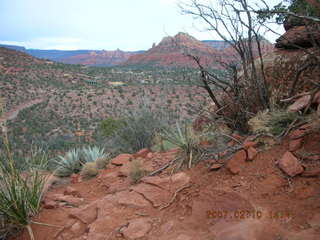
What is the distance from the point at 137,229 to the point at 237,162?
1.34 metres

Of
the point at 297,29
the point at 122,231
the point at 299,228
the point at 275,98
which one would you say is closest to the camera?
the point at 299,228

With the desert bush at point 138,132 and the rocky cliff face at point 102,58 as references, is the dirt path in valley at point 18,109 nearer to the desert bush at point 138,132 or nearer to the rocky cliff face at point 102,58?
the desert bush at point 138,132

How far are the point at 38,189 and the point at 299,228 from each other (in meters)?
3.12

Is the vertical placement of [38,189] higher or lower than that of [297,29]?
lower

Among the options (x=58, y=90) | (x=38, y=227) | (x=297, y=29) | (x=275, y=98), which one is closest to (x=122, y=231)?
(x=38, y=227)

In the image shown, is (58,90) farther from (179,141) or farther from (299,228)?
(299,228)

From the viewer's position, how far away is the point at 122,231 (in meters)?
3.07

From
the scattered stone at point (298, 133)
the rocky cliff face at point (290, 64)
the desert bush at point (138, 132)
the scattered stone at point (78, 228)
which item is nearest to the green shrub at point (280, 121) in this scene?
the scattered stone at point (298, 133)

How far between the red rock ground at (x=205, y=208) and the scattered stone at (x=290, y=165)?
0.05m

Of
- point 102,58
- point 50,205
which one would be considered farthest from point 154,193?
point 102,58

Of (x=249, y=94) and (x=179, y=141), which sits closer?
(x=179, y=141)

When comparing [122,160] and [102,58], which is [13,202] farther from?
[102,58]

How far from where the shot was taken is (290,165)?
2988 millimetres

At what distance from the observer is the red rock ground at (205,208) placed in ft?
8.05
